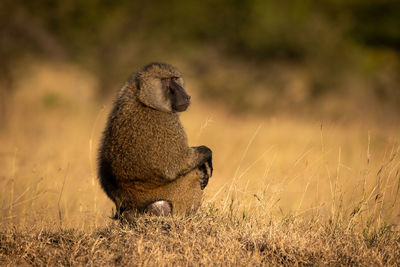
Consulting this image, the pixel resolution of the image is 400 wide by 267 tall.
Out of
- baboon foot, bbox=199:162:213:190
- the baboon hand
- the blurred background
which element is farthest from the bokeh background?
the baboon hand

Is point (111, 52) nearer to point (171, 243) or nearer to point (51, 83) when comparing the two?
point (51, 83)

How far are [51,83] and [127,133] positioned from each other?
40.6 ft

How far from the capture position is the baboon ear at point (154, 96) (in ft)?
13.8

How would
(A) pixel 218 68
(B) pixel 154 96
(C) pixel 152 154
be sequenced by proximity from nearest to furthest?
1. (C) pixel 152 154
2. (B) pixel 154 96
3. (A) pixel 218 68

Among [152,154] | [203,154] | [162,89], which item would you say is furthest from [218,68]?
[152,154]

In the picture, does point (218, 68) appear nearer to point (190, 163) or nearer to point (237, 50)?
point (237, 50)

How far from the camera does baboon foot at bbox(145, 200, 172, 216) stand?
13.2ft

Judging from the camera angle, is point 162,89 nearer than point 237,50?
Yes

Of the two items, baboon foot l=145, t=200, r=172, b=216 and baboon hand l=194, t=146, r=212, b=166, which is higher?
baboon hand l=194, t=146, r=212, b=166

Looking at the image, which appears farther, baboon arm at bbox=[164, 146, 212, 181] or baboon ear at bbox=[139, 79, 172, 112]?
baboon ear at bbox=[139, 79, 172, 112]

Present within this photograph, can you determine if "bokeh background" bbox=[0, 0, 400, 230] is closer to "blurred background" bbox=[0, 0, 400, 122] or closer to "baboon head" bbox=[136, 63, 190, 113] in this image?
"blurred background" bbox=[0, 0, 400, 122]

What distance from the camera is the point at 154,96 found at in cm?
423

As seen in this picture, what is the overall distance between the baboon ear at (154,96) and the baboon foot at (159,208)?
0.84m

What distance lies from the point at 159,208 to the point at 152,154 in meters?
0.49
